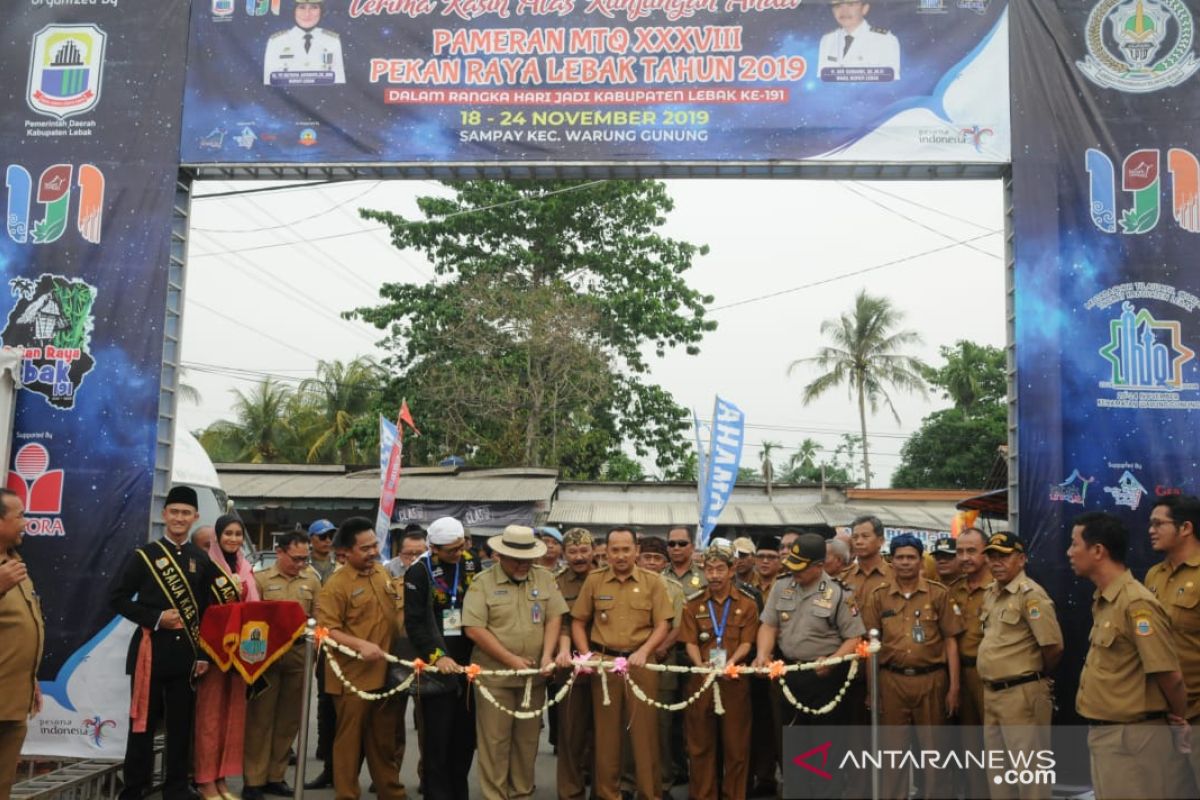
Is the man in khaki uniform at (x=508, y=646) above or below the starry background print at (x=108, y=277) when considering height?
below

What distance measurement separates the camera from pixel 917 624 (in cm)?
683

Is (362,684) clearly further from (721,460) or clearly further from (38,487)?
(721,460)

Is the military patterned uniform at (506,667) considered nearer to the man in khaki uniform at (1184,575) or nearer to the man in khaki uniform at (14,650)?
the man in khaki uniform at (14,650)

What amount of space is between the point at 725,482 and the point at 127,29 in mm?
8576

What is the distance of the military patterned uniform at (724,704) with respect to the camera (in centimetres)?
681

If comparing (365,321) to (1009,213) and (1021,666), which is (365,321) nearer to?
(1009,213)

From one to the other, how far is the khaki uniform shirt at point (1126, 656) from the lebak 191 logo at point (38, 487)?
6741 millimetres

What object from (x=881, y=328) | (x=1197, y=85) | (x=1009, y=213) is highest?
(x=881, y=328)

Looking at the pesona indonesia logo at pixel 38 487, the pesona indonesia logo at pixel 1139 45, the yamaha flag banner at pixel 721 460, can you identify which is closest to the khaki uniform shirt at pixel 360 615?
the pesona indonesia logo at pixel 38 487

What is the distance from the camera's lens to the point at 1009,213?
309 inches

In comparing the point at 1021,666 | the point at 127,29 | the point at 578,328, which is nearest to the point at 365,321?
the point at 578,328

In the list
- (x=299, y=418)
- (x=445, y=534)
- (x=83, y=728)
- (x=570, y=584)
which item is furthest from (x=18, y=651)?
(x=299, y=418)

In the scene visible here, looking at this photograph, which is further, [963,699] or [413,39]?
[413,39]

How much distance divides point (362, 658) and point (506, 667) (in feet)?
2.83
